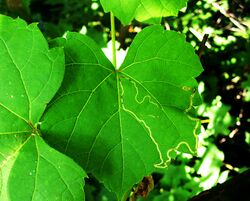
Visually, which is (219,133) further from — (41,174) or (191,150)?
(41,174)

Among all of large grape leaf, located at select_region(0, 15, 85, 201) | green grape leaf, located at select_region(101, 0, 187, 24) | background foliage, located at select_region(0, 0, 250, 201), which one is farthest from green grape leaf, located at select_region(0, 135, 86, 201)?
background foliage, located at select_region(0, 0, 250, 201)

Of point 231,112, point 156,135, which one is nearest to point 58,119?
point 156,135

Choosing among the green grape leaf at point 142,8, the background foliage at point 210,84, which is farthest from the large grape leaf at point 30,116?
the background foliage at point 210,84

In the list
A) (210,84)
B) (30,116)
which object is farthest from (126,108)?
(210,84)

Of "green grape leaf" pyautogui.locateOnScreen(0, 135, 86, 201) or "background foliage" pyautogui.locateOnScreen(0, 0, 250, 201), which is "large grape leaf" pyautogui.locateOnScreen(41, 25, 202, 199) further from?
"background foliage" pyautogui.locateOnScreen(0, 0, 250, 201)

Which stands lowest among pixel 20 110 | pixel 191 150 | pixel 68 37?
pixel 191 150

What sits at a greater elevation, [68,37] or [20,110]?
[68,37]
